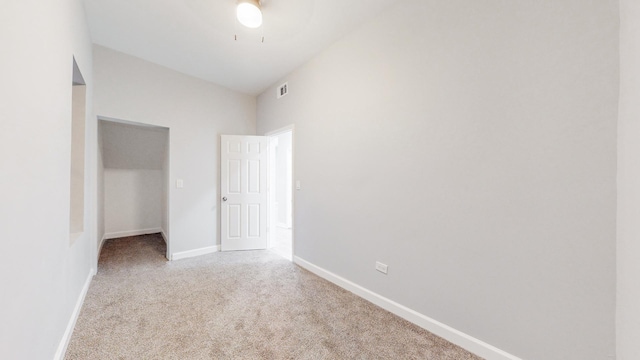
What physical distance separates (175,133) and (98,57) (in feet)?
3.94

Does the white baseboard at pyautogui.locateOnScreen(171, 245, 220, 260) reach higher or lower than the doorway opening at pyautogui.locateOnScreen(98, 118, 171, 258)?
lower

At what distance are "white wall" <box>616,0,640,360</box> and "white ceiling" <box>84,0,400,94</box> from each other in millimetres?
1645

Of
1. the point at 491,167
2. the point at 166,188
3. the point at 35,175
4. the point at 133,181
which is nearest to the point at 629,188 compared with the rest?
the point at 491,167

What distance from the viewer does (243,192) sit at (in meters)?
4.14

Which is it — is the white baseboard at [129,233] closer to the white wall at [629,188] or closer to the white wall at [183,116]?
the white wall at [183,116]

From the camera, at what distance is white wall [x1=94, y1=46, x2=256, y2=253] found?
3.08 meters

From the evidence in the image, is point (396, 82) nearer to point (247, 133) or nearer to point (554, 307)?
point (554, 307)

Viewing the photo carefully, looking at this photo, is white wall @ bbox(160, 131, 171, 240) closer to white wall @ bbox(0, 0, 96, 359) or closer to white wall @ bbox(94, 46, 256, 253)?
white wall @ bbox(94, 46, 256, 253)

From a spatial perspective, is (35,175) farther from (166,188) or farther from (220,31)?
(166,188)

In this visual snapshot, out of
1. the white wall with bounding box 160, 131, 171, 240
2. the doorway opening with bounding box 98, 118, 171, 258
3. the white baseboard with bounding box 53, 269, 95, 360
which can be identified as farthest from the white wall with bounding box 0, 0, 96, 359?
the doorway opening with bounding box 98, 118, 171, 258

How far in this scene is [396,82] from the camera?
7.18 ft

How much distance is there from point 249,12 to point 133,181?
195 inches

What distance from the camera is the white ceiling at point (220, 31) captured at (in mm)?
2254

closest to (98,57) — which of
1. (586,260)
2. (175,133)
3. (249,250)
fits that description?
(175,133)
